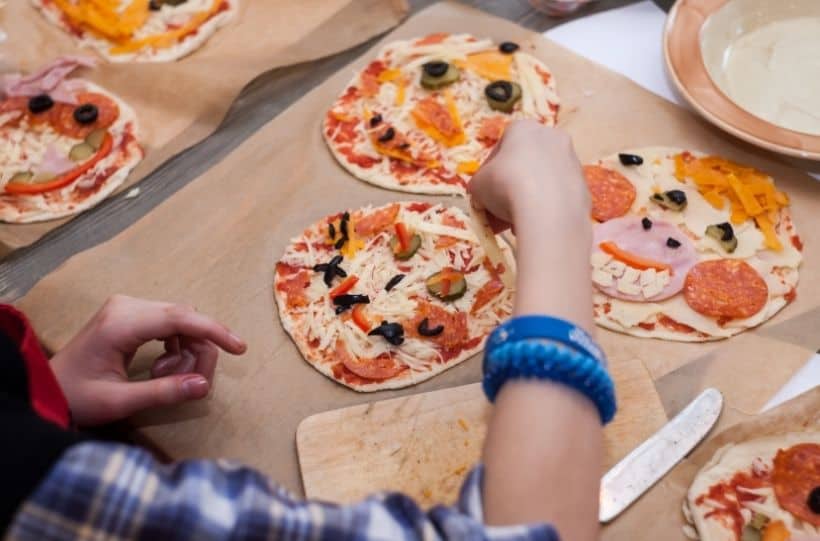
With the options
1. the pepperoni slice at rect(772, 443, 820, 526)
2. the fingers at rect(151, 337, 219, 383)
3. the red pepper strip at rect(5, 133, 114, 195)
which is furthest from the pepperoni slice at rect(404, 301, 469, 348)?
the red pepper strip at rect(5, 133, 114, 195)

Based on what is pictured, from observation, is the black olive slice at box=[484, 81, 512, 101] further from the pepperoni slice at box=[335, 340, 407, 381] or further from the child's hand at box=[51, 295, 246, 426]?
the child's hand at box=[51, 295, 246, 426]

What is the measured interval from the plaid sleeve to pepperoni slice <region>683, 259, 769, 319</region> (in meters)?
1.15

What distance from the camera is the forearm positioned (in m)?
1.20

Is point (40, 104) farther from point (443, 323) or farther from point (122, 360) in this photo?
point (443, 323)

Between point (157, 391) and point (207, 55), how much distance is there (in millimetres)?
1566

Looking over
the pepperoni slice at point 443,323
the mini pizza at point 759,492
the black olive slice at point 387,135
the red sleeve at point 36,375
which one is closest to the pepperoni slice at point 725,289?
the mini pizza at point 759,492

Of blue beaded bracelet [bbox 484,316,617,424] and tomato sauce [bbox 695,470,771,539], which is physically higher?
blue beaded bracelet [bbox 484,316,617,424]

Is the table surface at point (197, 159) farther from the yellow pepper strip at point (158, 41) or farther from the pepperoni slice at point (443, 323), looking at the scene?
the pepperoni slice at point (443, 323)

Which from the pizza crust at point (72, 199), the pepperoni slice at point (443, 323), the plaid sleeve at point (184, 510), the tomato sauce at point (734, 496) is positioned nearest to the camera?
the plaid sleeve at point (184, 510)

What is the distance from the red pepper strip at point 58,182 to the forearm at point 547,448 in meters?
1.74

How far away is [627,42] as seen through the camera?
276cm

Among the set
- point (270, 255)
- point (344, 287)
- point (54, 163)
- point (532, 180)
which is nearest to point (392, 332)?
point (344, 287)

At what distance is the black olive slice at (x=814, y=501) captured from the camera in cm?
160

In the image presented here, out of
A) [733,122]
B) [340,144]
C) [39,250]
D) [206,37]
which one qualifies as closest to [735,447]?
[733,122]
